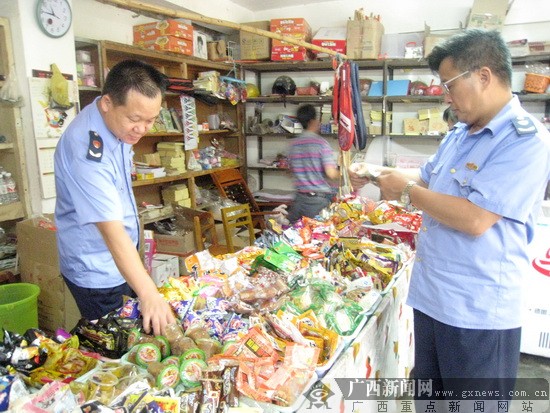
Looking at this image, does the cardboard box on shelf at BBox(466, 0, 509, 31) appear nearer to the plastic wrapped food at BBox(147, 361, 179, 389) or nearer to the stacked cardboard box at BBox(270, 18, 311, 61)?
the stacked cardboard box at BBox(270, 18, 311, 61)

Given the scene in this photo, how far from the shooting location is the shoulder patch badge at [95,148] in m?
1.51

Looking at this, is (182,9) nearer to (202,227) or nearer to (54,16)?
(54,16)

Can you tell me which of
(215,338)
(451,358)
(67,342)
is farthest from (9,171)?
(451,358)

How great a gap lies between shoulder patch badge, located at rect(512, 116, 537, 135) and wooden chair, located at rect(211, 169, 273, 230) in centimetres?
407

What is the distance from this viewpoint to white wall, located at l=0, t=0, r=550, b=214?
2893 mm

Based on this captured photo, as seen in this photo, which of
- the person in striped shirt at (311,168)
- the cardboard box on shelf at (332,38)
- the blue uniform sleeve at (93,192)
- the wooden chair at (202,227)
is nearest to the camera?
the blue uniform sleeve at (93,192)

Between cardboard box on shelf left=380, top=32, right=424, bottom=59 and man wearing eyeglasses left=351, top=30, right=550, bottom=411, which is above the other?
cardboard box on shelf left=380, top=32, right=424, bottom=59

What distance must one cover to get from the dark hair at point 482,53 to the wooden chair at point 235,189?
4034mm

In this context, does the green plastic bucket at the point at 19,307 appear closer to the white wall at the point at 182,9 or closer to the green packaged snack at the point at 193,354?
the white wall at the point at 182,9

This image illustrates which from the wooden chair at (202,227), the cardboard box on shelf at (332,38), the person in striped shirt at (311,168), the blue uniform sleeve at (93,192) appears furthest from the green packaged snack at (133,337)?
the cardboard box on shelf at (332,38)

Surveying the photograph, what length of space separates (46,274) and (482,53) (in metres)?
2.75

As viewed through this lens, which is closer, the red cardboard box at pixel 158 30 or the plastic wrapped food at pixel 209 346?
the plastic wrapped food at pixel 209 346

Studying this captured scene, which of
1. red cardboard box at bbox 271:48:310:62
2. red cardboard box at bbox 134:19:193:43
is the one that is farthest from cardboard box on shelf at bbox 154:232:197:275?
red cardboard box at bbox 271:48:310:62

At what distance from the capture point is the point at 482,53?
1.28m
